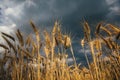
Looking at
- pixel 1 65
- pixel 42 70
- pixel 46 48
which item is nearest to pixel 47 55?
pixel 46 48

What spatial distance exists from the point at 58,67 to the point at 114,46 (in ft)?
4.55

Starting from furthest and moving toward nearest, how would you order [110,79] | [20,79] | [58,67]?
[110,79], [58,67], [20,79]

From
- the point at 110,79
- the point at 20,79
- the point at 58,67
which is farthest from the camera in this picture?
the point at 110,79

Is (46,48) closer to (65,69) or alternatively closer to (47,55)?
(47,55)

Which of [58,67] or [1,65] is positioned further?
[1,65]

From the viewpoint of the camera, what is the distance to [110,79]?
513 centimetres

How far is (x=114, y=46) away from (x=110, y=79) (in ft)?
2.36

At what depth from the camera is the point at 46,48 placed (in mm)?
4516

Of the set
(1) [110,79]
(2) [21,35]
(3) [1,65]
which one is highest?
(2) [21,35]

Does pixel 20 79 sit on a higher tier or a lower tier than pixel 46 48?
lower

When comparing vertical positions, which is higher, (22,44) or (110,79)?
(22,44)

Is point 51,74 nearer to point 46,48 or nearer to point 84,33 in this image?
point 46,48

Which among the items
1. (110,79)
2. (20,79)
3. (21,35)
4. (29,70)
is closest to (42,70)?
(29,70)

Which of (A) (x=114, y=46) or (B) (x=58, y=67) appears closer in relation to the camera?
(B) (x=58, y=67)
